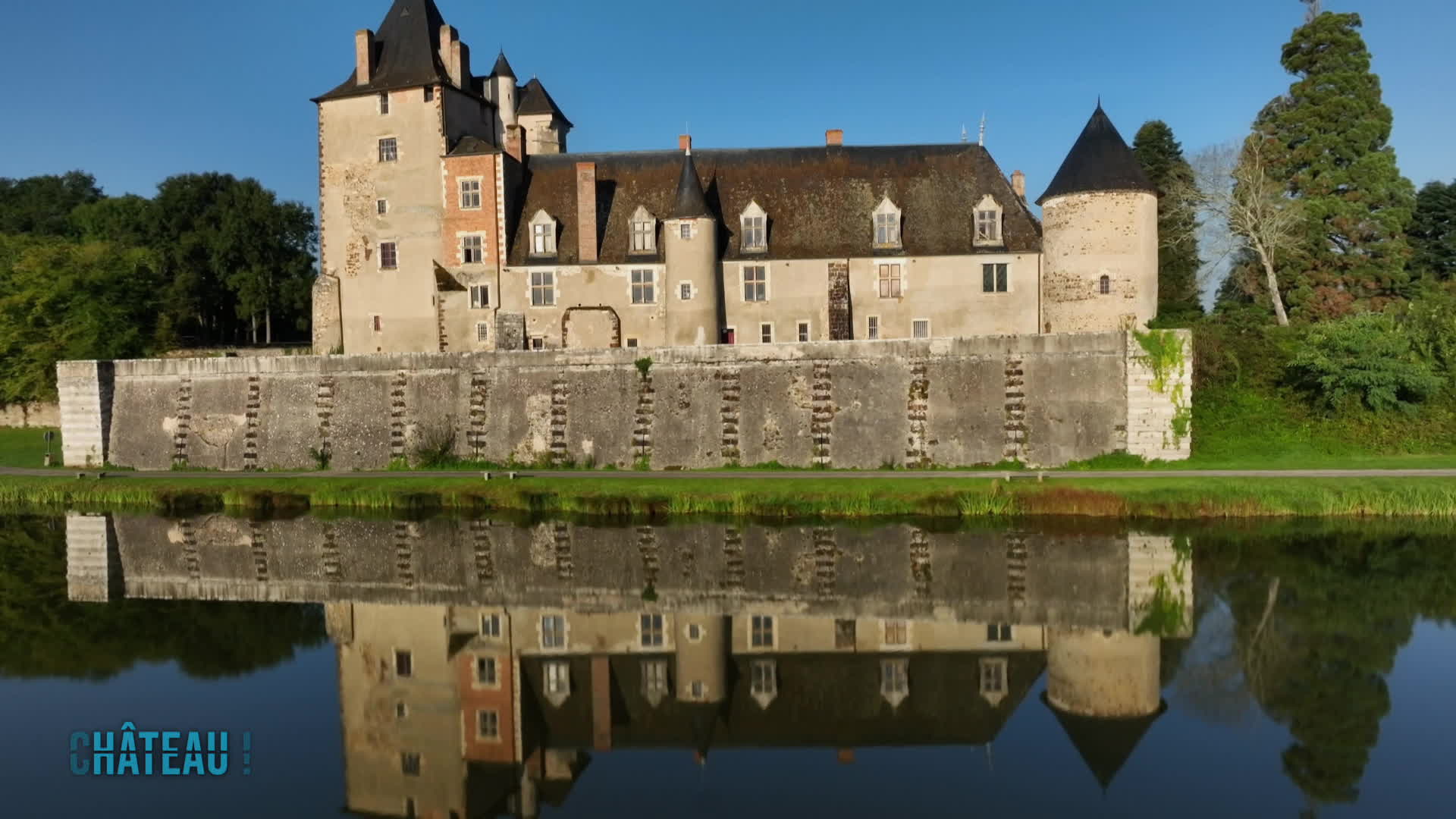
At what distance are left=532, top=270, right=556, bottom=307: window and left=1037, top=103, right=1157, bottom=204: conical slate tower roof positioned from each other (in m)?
17.8

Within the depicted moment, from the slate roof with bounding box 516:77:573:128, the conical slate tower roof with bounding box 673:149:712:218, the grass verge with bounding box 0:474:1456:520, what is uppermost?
the slate roof with bounding box 516:77:573:128

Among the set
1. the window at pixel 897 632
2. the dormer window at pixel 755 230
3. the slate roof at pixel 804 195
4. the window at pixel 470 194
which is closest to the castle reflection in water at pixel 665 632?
the window at pixel 897 632

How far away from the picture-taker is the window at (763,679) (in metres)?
13.9

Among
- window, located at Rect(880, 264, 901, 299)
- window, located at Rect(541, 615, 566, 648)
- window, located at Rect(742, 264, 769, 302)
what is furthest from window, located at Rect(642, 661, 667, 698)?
window, located at Rect(880, 264, 901, 299)

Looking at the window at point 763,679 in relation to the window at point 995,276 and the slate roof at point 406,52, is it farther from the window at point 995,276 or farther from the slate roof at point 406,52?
the slate roof at point 406,52

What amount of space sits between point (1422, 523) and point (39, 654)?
92.0 ft

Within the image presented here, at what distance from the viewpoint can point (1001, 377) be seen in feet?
95.5

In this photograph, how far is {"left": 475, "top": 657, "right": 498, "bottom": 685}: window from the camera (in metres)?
14.6

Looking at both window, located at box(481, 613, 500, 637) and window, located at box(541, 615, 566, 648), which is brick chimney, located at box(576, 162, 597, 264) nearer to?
window, located at box(481, 613, 500, 637)

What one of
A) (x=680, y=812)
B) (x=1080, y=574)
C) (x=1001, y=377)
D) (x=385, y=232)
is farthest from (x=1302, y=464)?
(x=385, y=232)

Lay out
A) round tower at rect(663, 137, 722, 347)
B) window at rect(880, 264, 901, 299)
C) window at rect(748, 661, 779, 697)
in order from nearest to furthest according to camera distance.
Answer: window at rect(748, 661, 779, 697) → round tower at rect(663, 137, 722, 347) → window at rect(880, 264, 901, 299)

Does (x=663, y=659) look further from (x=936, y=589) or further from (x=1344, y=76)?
(x=1344, y=76)

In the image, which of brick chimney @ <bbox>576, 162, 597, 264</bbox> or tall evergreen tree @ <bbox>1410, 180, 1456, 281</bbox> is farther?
tall evergreen tree @ <bbox>1410, 180, 1456, 281</bbox>

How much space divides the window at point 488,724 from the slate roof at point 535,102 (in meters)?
33.0
